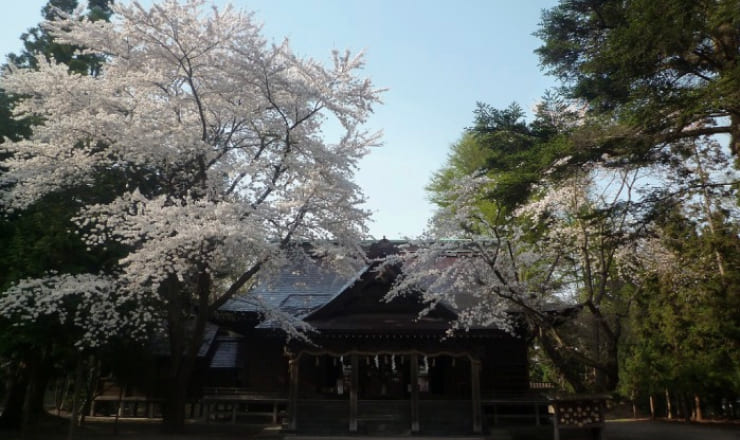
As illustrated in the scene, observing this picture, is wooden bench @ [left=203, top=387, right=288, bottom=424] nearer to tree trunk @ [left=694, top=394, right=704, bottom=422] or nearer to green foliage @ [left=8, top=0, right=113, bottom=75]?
green foliage @ [left=8, top=0, right=113, bottom=75]

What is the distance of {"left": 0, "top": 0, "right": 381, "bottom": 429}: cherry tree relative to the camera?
12.6m

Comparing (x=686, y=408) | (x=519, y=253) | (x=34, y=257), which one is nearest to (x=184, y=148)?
(x=34, y=257)

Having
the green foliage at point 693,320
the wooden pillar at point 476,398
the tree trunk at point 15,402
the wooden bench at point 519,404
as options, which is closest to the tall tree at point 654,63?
the green foliage at point 693,320

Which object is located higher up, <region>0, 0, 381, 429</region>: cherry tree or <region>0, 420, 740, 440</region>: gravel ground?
<region>0, 0, 381, 429</region>: cherry tree

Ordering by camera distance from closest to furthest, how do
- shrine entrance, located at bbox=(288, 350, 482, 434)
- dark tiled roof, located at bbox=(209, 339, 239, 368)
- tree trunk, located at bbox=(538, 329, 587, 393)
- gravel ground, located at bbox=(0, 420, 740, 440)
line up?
tree trunk, located at bbox=(538, 329, 587, 393) → gravel ground, located at bbox=(0, 420, 740, 440) → shrine entrance, located at bbox=(288, 350, 482, 434) → dark tiled roof, located at bbox=(209, 339, 239, 368)

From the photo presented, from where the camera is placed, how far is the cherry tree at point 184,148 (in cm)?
1262

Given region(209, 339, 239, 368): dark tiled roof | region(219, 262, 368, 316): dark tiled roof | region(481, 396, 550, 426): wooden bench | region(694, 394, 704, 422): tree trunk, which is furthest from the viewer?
region(209, 339, 239, 368): dark tiled roof

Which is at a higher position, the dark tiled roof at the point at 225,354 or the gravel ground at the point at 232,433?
the dark tiled roof at the point at 225,354

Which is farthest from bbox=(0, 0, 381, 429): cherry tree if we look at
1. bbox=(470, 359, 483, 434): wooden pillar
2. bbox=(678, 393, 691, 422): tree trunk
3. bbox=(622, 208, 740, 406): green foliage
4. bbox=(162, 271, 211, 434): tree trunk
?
bbox=(678, 393, 691, 422): tree trunk

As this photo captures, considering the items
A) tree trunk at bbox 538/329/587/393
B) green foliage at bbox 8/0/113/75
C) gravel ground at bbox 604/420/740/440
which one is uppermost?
green foliage at bbox 8/0/113/75

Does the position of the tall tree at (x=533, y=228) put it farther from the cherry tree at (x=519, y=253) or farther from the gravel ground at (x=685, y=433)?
the gravel ground at (x=685, y=433)

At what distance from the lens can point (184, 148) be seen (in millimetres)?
13617

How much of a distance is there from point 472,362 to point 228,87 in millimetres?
11142

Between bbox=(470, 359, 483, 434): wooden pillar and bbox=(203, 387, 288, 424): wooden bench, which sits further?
bbox=(203, 387, 288, 424): wooden bench
